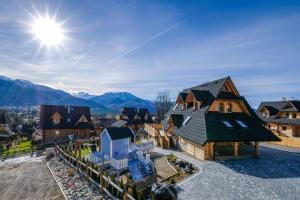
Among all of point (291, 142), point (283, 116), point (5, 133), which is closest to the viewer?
point (291, 142)

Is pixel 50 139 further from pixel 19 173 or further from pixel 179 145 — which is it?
pixel 179 145

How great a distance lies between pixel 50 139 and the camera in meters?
36.1

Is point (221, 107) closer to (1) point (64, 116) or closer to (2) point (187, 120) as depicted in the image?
(2) point (187, 120)

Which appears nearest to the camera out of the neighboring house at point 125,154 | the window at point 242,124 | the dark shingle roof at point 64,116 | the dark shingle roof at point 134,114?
the neighboring house at point 125,154

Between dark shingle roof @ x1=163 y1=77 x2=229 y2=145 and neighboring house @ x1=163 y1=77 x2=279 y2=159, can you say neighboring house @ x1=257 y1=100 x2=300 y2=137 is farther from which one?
dark shingle roof @ x1=163 y1=77 x2=229 y2=145

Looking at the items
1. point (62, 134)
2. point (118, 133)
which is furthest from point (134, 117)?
point (118, 133)

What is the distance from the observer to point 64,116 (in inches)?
1532

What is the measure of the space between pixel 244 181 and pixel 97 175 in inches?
393

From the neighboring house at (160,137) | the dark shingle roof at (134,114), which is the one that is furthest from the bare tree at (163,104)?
the neighboring house at (160,137)

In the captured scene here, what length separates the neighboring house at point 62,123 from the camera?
36094 millimetres

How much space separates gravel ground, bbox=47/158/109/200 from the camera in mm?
12852

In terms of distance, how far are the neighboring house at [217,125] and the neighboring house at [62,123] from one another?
20.3 meters

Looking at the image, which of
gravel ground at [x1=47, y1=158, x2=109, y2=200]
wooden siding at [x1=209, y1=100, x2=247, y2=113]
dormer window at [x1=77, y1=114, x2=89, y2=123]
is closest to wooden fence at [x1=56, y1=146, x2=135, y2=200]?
gravel ground at [x1=47, y1=158, x2=109, y2=200]

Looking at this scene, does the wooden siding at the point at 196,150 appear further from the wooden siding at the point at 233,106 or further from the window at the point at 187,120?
the wooden siding at the point at 233,106
